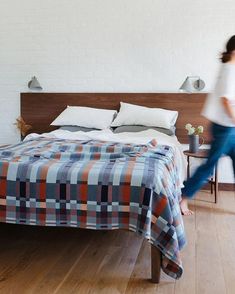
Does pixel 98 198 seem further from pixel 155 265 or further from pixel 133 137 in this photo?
pixel 133 137

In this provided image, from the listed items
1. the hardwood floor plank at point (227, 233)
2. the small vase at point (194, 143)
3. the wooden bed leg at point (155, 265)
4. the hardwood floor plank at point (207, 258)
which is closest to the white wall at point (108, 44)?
the small vase at point (194, 143)

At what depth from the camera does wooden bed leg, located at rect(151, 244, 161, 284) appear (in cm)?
193

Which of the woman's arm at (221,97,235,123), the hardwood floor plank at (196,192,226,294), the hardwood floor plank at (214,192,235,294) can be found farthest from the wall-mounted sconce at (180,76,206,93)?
the woman's arm at (221,97,235,123)

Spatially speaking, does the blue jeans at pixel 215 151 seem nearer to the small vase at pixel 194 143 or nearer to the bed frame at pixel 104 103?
the small vase at pixel 194 143

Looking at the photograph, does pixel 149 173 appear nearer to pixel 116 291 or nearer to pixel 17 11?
pixel 116 291

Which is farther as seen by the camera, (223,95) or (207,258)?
(207,258)

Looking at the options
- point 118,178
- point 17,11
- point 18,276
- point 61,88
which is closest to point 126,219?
point 118,178

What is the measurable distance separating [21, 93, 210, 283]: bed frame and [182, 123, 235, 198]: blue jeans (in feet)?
6.24

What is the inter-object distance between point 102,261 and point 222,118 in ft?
3.61

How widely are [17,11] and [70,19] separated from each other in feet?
2.16

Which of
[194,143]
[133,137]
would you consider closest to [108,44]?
[133,137]

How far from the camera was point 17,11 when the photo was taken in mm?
4332

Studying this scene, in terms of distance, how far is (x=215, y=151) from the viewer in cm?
205

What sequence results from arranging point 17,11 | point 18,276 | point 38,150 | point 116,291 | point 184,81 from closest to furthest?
1. point 116,291
2. point 18,276
3. point 38,150
4. point 184,81
5. point 17,11
